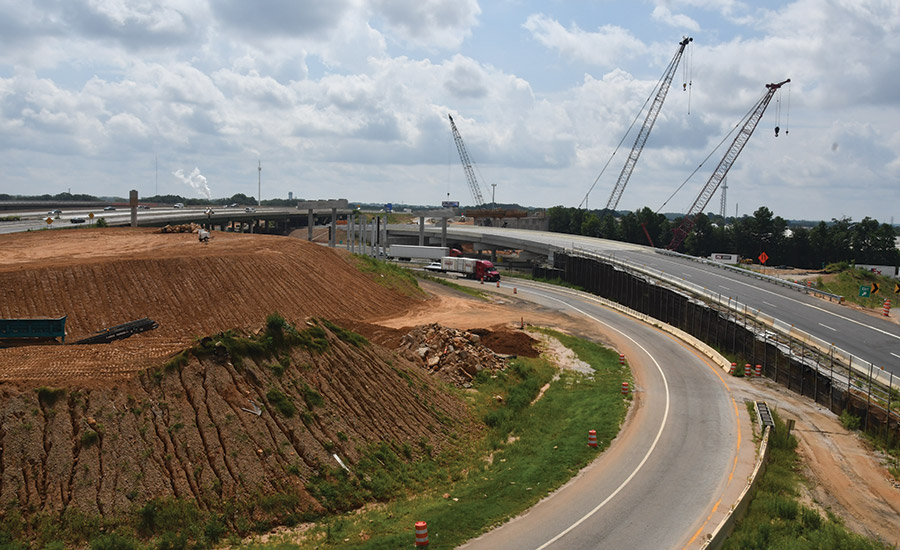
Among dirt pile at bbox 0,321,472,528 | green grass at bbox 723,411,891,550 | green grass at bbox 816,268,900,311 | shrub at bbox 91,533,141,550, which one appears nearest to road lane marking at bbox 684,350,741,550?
green grass at bbox 723,411,891,550

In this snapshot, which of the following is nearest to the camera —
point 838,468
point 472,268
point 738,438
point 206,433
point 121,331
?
point 206,433

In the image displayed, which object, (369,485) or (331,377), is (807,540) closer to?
(369,485)

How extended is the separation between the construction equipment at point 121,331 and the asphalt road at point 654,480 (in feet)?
93.6

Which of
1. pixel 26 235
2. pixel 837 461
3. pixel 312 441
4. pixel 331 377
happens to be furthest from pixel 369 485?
pixel 26 235

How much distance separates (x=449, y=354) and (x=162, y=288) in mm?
23831

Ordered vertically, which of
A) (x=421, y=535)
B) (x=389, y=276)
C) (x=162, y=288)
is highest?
(x=162, y=288)

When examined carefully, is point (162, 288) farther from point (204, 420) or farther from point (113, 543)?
point (113, 543)

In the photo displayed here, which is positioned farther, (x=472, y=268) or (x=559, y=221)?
(x=559, y=221)

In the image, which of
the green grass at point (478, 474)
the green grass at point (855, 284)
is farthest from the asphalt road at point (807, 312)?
the green grass at point (478, 474)

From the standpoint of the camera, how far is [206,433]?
76.1 ft

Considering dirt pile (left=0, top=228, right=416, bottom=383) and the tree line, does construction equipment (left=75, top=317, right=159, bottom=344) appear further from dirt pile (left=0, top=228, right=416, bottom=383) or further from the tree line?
the tree line

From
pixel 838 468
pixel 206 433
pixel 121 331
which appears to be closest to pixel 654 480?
pixel 838 468

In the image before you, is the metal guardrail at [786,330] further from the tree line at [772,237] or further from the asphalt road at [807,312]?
the tree line at [772,237]

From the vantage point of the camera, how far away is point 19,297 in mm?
43719
